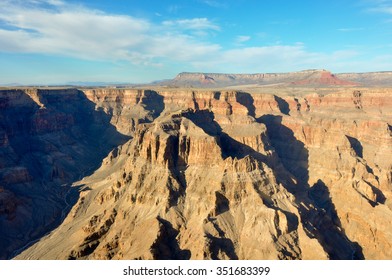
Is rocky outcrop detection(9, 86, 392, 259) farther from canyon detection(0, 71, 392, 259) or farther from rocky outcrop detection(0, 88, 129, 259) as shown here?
rocky outcrop detection(0, 88, 129, 259)

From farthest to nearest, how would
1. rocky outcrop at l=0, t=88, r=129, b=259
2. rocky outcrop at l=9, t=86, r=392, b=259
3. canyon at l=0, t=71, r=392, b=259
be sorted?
rocky outcrop at l=0, t=88, r=129, b=259, canyon at l=0, t=71, r=392, b=259, rocky outcrop at l=9, t=86, r=392, b=259

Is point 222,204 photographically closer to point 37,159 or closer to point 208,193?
point 208,193

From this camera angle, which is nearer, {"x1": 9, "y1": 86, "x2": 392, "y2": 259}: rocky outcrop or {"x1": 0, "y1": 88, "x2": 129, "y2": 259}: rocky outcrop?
{"x1": 9, "y1": 86, "x2": 392, "y2": 259}: rocky outcrop

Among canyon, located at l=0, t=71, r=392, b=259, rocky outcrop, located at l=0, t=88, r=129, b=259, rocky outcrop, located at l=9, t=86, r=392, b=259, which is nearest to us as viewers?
rocky outcrop, located at l=9, t=86, r=392, b=259

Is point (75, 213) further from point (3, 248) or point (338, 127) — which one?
point (338, 127)

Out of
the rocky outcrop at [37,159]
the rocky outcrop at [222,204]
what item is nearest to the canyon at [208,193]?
the rocky outcrop at [222,204]

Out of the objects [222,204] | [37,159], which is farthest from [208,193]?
[37,159]

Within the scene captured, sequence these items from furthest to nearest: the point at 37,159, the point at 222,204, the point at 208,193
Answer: the point at 37,159
the point at 208,193
the point at 222,204

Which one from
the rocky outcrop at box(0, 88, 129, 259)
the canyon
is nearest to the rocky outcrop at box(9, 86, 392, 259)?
the canyon

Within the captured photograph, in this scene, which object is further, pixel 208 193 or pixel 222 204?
pixel 208 193
